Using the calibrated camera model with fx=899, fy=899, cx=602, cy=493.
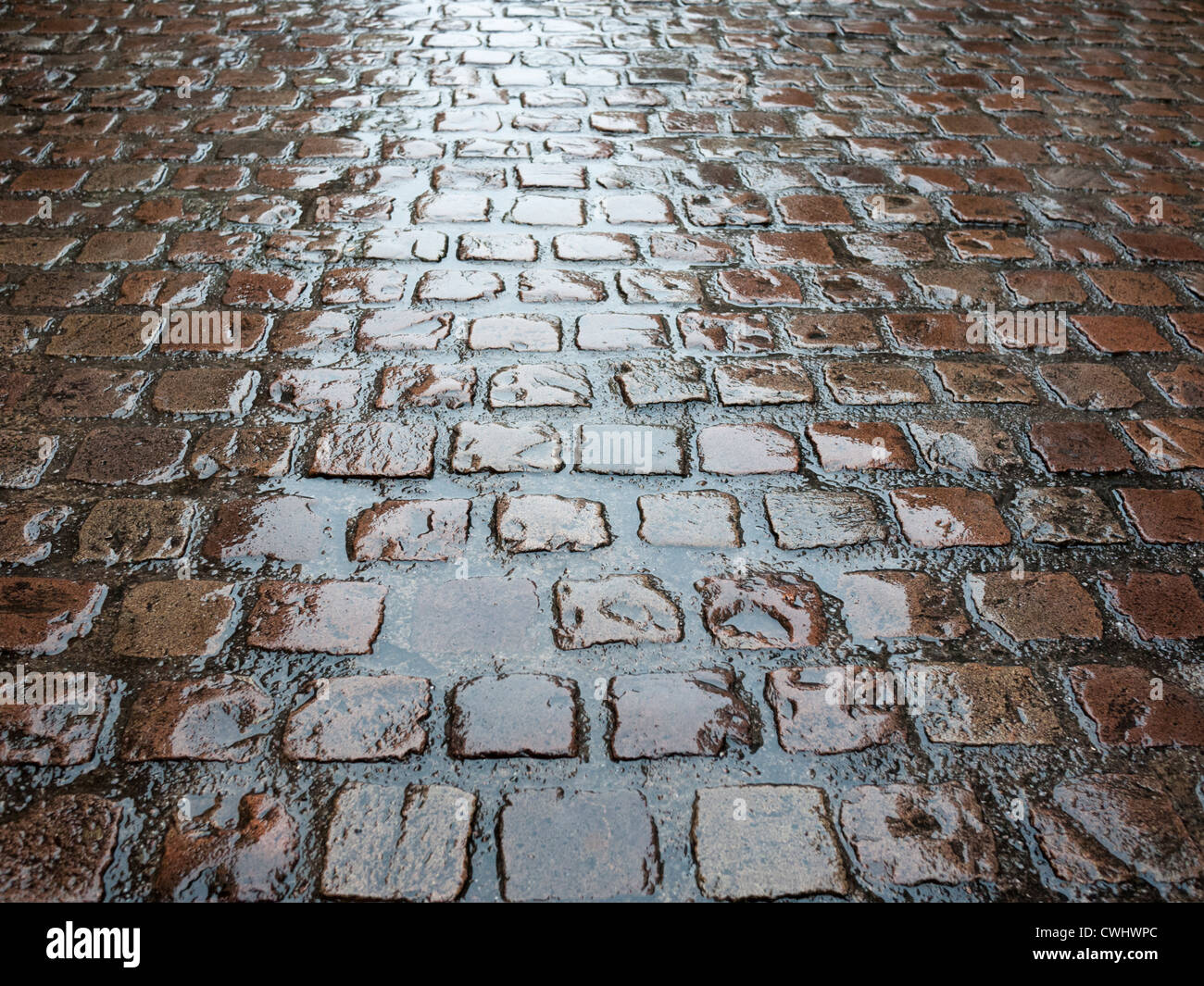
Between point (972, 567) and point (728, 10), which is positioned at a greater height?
point (728, 10)

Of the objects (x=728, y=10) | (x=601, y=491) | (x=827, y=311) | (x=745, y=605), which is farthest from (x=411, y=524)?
(x=728, y=10)

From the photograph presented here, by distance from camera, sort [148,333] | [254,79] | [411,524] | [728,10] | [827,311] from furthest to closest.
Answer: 1. [728,10]
2. [254,79]
3. [827,311]
4. [148,333]
5. [411,524]

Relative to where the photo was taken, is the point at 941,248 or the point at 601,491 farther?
the point at 941,248

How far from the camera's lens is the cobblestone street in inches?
62.7

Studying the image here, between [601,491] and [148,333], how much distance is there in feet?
5.01

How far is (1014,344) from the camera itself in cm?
280

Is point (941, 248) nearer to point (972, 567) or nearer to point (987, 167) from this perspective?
point (987, 167)

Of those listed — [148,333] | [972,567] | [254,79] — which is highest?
[254,79]

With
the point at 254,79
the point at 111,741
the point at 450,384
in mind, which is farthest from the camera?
the point at 254,79

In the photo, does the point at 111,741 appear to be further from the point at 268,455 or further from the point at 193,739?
the point at 268,455

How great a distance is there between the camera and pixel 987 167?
3754 millimetres

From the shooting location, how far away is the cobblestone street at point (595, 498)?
5.23ft

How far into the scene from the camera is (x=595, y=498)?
7.27 feet

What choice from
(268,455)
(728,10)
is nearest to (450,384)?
(268,455)
